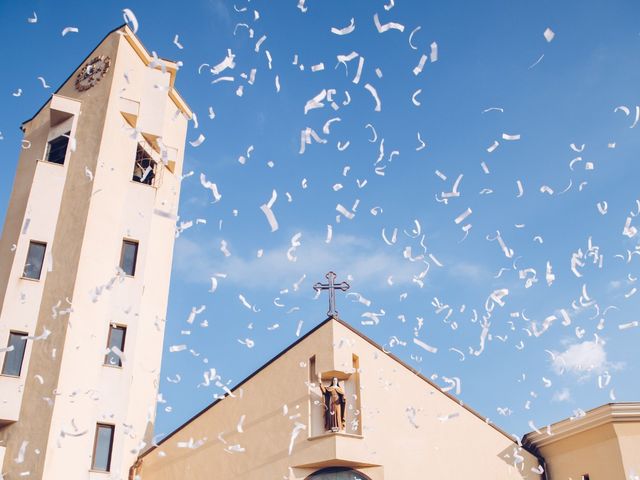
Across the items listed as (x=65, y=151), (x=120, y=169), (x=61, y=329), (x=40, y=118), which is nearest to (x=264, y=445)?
(x=61, y=329)

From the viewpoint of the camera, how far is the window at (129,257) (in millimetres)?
17719

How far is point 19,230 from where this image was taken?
17344 millimetres

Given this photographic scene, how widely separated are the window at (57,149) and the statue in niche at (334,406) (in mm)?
9325

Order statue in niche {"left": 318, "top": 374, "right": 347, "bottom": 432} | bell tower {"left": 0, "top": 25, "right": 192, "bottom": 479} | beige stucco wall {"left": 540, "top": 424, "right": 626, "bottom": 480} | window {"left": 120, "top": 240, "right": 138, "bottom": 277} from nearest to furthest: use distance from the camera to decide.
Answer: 1. beige stucco wall {"left": 540, "top": 424, "right": 626, "bottom": 480}
2. bell tower {"left": 0, "top": 25, "right": 192, "bottom": 479}
3. statue in niche {"left": 318, "top": 374, "right": 347, "bottom": 432}
4. window {"left": 120, "top": 240, "right": 138, "bottom": 277}

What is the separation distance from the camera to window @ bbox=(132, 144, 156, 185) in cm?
1980

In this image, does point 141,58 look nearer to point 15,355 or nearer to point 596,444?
point 15,355

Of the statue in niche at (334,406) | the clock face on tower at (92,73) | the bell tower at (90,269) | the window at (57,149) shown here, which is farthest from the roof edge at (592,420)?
the clock face on tower at (92,73)

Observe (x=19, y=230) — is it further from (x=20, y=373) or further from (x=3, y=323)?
(x=20, y=373)

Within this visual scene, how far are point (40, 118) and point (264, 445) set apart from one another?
36.8 feet

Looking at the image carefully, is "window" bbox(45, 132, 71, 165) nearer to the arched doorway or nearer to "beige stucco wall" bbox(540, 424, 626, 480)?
the arched doorway

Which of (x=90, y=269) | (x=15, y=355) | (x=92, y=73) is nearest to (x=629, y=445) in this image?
(x=90, y=269)

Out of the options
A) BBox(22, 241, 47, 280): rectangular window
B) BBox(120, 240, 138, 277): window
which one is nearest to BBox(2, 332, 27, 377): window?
BBox(22, 241, 47, 280): rectangular window

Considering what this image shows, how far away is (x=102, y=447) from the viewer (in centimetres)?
1562

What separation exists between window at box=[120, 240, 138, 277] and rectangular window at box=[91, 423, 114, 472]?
3916mm
